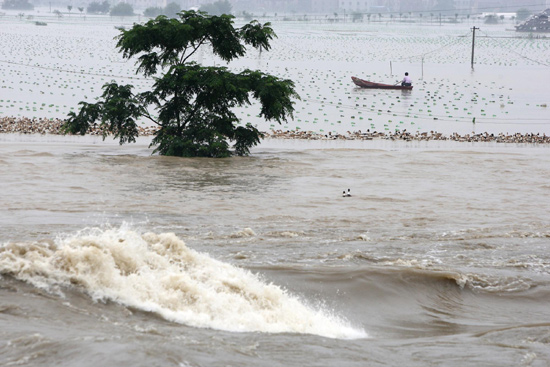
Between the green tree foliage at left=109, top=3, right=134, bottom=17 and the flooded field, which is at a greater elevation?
the green tree foliage at left=109, top=3, right=134, bottom=17

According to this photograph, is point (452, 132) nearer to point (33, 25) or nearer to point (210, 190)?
point (210, 190)

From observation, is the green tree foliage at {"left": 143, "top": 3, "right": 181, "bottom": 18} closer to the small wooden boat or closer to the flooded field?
the flooded field

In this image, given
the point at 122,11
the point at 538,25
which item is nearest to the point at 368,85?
the point at 538,25

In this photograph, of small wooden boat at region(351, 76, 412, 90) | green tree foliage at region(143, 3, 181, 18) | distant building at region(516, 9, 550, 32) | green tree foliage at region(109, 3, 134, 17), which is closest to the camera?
small wooden boat at region(351, 76, 412, 90)

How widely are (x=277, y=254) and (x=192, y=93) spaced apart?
14053 millimetres

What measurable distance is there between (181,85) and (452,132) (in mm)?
16899

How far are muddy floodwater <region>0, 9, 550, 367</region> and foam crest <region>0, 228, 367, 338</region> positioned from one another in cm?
3

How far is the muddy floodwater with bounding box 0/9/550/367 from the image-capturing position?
9.42 meters

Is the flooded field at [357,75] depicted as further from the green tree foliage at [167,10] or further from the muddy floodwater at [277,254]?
the green tree foliage at [167,10]

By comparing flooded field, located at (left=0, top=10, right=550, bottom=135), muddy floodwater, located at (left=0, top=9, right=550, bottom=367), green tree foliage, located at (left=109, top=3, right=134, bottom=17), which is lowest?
flooded field, located at (left=0, top=10, right=550, bottom=135)

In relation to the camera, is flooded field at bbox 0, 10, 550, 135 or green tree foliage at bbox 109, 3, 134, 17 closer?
flooded field at bbox 0, 10, 550, 135

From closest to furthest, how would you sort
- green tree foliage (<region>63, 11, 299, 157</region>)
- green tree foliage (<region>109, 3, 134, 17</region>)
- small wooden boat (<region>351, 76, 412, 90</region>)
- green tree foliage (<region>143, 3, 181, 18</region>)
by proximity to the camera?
green tree foliage (<region>63, 11, 299, 157</region>) → small wooden boat (<region>351, 76, 412, 90</region>) → green tree foliage (<region>143, 3, 181, 18</region>) → green tree foliage (<region>109, 3, 134, 17</region>)

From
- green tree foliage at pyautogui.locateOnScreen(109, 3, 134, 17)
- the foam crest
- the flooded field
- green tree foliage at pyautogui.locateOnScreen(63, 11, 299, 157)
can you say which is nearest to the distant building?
the flooded field

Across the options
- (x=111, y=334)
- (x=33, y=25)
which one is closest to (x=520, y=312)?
(x=111, y=334)
